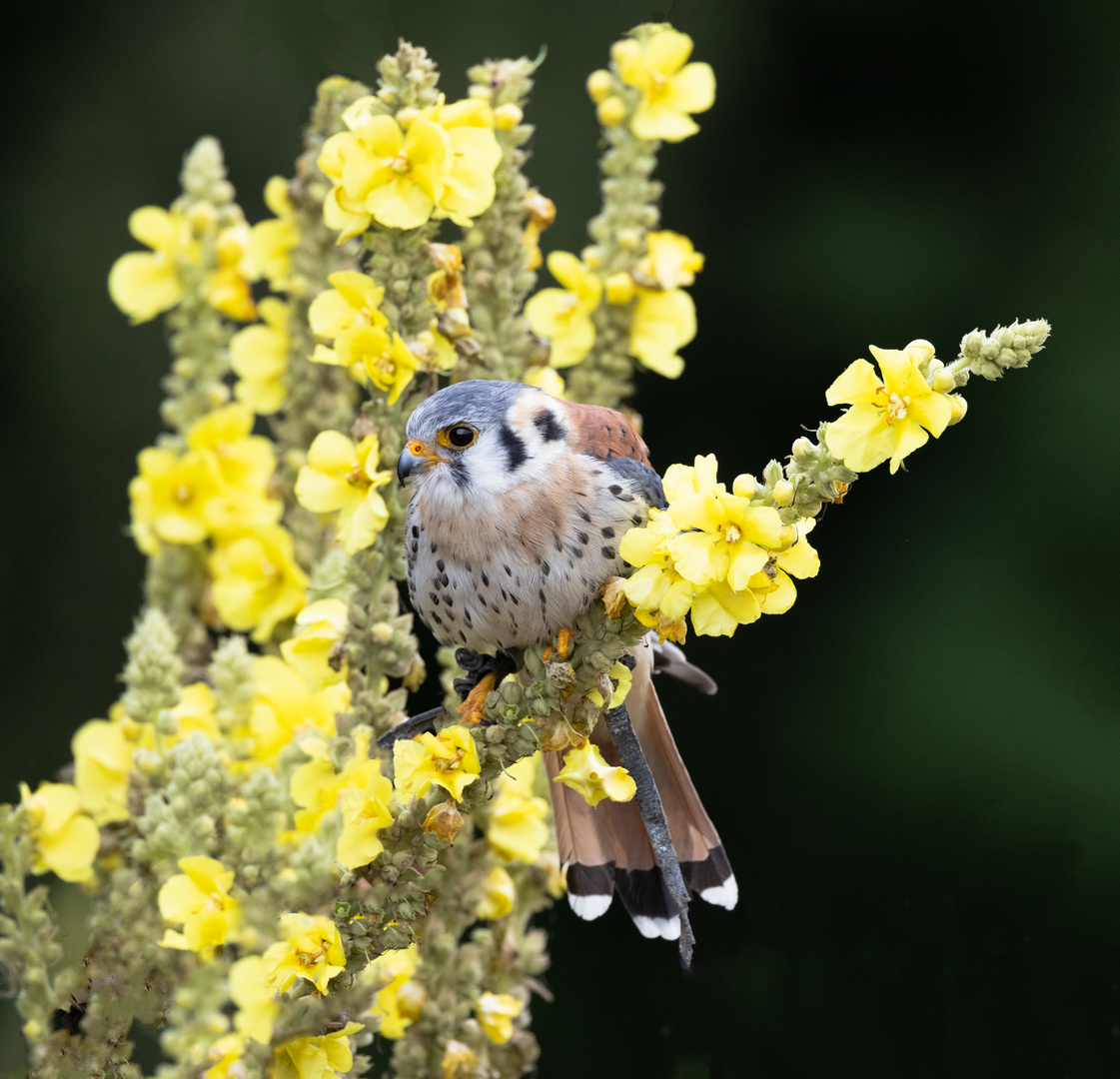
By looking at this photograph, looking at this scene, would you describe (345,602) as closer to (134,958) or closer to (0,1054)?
(134,958)

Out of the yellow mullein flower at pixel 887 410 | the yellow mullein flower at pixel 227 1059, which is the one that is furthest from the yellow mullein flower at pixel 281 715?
the yellow mullein flower at pixel 887 410

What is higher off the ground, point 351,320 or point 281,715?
point 351,320

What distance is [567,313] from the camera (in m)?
1.27

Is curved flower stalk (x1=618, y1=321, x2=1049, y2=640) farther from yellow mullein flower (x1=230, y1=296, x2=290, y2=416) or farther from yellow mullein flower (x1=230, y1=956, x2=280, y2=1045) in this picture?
yellow mullein flower (x1=230, y1=296, x2=290, y2=416)

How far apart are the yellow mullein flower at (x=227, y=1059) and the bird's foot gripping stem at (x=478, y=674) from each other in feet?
0.98

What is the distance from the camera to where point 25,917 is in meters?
1.02

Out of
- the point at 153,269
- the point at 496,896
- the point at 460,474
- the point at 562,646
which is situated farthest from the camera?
the point at 153,269

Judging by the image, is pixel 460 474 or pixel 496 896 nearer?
pixel 496 896

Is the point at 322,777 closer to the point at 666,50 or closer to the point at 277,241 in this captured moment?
the point at 277,241

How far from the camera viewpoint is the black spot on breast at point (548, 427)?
48.0 inches

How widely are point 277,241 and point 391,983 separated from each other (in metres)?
0.77

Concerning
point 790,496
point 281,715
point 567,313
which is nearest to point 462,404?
point 567,313

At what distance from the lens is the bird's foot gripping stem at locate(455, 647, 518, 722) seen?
1.06 meters

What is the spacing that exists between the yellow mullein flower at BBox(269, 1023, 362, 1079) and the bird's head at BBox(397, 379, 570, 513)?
452 millimetres
